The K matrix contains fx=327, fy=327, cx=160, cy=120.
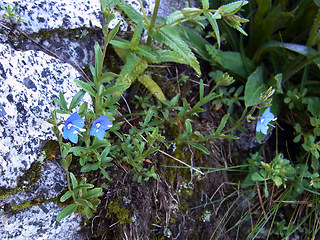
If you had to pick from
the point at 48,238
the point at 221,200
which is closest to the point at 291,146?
the point at 221,200

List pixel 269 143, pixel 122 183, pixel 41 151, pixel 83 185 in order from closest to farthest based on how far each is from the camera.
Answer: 1. pixel 83 185
2. pixel 41 151
3. pixel 122 183
4. pixel 269 143

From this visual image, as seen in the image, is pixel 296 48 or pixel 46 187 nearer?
pixel 46 187

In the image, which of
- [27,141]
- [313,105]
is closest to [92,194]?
[27,141]

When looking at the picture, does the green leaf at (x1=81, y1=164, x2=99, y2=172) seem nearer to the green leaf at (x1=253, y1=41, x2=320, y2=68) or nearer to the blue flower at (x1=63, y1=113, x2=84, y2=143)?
the blue flower at (x1=63, y1=113, x2=84, y2=143)

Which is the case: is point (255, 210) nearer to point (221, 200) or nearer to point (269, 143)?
point (221, 200)

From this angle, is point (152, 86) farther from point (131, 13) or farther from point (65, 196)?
point (65, 196)

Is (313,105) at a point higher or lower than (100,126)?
lower

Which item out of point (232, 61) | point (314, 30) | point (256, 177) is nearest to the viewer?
point (256, 177)

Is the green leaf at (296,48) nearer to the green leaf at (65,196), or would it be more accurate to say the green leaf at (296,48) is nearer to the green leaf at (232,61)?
the green leaf at (232,61)
